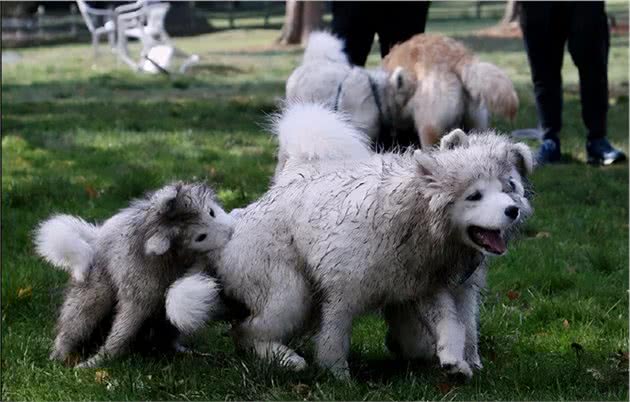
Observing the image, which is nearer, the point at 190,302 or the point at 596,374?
the point at 190,302

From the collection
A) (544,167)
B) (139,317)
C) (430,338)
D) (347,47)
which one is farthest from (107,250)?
(544,167)

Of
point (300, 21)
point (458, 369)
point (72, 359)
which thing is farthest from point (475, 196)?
point (300, 21)

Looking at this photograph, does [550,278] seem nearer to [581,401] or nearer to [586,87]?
[581,401]

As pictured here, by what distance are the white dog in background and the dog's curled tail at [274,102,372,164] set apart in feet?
0.61

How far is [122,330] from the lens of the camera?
430 cm

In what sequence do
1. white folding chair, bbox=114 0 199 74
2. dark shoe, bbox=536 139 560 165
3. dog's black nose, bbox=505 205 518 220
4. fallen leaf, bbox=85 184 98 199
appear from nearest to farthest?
dog's black nose, bbox=505 205 518 220, fallen leaf, bbox=85 184 98 199, dark shoe, bbox=536 139 560 165, white folding chair, bbox=114 0 199 74

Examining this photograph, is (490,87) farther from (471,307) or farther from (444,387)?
(444,387)

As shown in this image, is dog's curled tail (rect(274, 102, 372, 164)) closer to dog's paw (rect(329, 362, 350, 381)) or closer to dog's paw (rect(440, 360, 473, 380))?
dog's paw (rect(329, 362, 350, 381))

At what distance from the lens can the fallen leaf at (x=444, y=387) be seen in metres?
3.83

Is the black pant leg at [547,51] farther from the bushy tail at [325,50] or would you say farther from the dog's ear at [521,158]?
the dog's ear at [521,158]

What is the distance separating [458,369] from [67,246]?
1589 mm

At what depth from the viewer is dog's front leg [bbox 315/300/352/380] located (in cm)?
394

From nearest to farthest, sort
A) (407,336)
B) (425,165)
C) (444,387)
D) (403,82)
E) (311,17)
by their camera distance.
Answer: (425,165)
(444,387)
(407,336)
(403,82)
(311,17)

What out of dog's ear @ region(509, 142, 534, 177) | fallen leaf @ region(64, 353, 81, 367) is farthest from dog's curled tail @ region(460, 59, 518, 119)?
fallen leaf @ region(64, 353, 81, 367)
